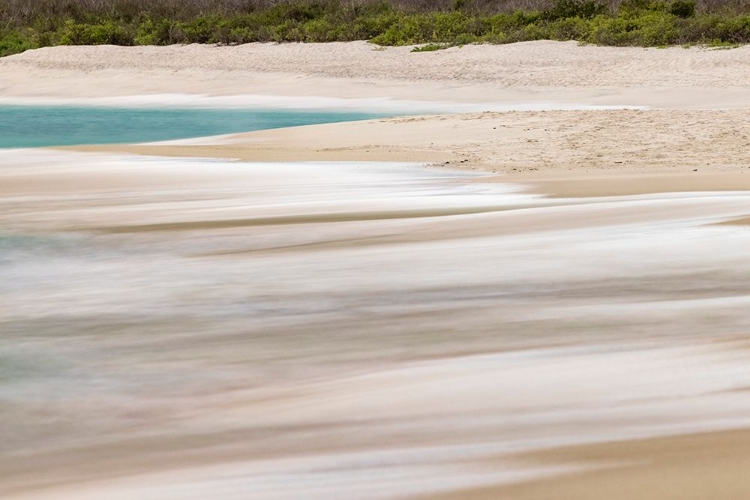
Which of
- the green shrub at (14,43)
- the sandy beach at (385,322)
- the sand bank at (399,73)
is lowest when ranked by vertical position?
the sand bank at (399,73)

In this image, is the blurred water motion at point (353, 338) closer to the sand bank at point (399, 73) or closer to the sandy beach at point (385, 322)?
the sandy beach at point (385, 322)

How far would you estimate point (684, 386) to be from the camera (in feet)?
10.9

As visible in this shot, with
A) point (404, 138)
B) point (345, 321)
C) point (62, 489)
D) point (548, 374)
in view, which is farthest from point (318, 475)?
point (404, 138)

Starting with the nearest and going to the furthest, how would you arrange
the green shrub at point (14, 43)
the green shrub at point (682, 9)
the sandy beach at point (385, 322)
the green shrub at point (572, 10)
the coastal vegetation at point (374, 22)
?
the sandy beach at point (385, 322) → the coastal vegetation at point (374, 22) → the green shrub at point (682, 9) → the green shrub at point (572, 10) → the green shrub at point (14, 43)

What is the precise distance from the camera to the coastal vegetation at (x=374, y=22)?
22.9 metres

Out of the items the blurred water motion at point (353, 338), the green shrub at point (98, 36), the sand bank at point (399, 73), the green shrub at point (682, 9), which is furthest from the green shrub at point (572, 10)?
the blurred water motion at point (353, 338)

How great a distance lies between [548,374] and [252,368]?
884 mm

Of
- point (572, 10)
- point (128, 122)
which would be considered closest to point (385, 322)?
point (128, 122)

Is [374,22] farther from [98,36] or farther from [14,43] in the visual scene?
[14,43]

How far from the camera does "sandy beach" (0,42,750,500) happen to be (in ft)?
9.36

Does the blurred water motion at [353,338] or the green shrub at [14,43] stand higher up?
the blurred water motion at [353,338]

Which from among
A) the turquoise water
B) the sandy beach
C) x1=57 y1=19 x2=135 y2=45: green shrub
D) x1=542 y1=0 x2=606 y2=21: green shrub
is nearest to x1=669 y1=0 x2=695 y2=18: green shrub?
x1=542 y1=0 x2=606 y2=21: green shrub

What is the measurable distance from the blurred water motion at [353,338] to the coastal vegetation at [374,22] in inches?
631

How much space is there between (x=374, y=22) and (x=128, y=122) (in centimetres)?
989
